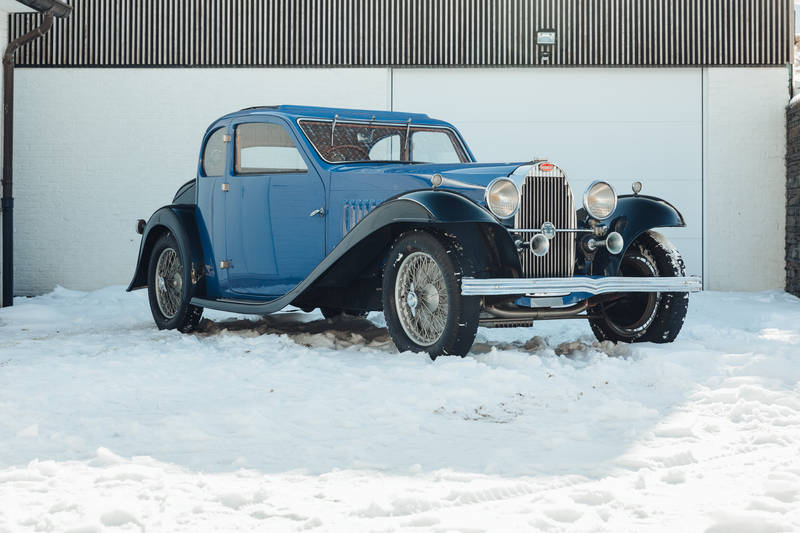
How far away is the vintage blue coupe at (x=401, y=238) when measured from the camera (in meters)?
5.12

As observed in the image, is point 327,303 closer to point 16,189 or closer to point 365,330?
point 365,330

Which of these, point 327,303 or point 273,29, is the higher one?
point 273,29

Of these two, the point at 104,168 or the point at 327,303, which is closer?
the point at 327,303

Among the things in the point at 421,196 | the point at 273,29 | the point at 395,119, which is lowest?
the point at 421,196

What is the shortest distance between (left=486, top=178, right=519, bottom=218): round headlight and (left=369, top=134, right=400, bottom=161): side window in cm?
156

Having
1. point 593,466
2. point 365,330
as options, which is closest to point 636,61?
point 365,330

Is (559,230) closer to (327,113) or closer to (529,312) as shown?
(529,312)

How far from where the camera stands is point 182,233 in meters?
6.94

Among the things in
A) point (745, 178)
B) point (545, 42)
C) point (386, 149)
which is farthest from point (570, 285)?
point (745, 178)

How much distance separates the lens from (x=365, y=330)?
718cm

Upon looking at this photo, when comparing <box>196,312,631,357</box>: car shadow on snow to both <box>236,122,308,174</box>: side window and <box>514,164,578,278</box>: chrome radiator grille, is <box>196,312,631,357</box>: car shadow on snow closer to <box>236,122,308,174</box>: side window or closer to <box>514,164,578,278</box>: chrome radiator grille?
<box>514,164,578,278</box>: chrome radiator grille

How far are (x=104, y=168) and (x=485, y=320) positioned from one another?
30.6 ft

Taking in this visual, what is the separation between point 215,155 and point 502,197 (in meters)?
2.85

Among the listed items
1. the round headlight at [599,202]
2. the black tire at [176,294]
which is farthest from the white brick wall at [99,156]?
the round headlight at [599,202]
